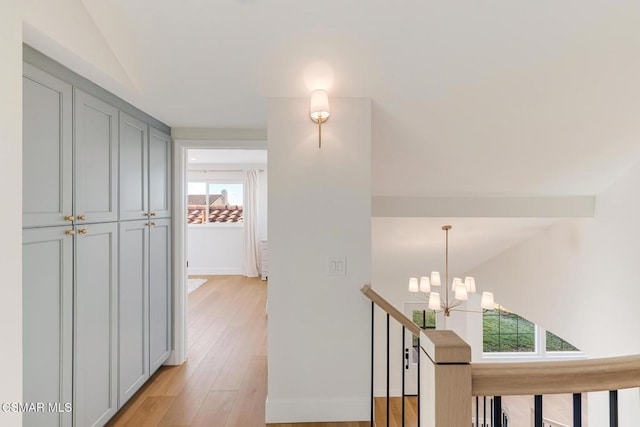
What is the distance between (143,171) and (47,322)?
1.20 m

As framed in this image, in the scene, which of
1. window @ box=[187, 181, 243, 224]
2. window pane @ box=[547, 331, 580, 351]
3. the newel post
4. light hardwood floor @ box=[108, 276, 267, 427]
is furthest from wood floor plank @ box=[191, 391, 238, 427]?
window pane @ box=[547, 331, 580, 351]

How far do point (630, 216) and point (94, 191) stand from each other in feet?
13.5

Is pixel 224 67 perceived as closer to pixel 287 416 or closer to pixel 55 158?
pixel 55 158

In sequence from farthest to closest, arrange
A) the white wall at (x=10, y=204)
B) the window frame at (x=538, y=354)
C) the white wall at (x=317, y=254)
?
the window frame at (x=538, y=354) < the white wall at (x=317, y=254) < the white wall at (x=10, y=204)

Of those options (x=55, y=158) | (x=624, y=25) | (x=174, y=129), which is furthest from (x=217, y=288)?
(x=624, y=25)

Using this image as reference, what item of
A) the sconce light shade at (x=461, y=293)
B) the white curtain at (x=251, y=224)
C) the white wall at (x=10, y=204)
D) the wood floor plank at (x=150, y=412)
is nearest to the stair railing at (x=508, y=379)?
the white wall at (x=10, y=204)

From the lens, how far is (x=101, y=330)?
6.40ft

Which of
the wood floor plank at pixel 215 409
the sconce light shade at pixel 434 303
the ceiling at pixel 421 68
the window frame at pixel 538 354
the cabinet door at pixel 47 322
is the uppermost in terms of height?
the ceiling at pixel 421 68

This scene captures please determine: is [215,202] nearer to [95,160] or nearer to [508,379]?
[95,160]

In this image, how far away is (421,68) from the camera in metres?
1.88

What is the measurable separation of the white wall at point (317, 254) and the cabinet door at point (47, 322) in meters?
1.03

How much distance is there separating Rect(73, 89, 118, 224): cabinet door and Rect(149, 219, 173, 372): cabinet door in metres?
0.58

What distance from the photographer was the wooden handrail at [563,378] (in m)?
0.77

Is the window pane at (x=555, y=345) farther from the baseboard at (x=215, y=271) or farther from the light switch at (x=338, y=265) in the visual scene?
the light switch at (x=338, y=265)
